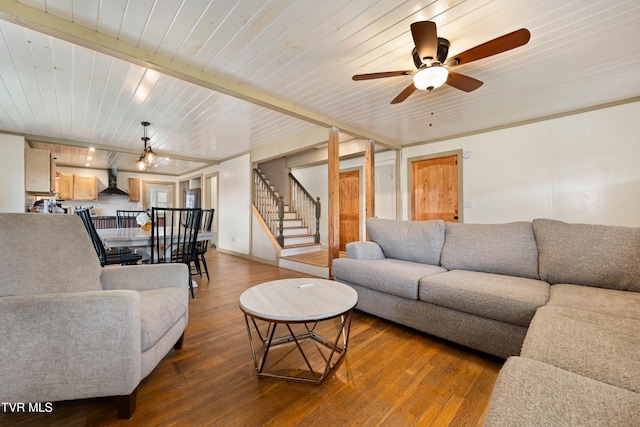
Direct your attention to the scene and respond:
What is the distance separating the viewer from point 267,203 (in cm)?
575

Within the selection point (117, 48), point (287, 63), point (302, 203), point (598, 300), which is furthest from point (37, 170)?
point (598, 300)

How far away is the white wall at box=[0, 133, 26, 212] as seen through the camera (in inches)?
161

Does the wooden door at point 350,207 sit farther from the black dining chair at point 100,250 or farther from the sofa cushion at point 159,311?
the sofa cushion at point 159,311

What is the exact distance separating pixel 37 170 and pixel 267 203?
13.2 ft

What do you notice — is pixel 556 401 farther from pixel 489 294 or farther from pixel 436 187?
pixel 436 187

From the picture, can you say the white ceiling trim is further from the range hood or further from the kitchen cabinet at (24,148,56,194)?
the range hood

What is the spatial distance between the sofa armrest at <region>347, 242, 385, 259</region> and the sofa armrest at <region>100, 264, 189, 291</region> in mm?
1660

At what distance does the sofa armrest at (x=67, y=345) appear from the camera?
1118 millimetres

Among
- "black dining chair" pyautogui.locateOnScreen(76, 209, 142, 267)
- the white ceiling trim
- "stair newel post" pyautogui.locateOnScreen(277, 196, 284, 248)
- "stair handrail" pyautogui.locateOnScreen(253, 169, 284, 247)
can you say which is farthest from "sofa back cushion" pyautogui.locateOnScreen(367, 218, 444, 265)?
"black dining chair" pyautogui.locateOnScreen(76, 209, 142, 267)

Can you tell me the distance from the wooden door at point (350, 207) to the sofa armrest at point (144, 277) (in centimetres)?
441

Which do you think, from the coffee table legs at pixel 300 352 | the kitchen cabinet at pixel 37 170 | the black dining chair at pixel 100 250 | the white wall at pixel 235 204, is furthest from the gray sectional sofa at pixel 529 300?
the kitchen cabinet at pixel 37 170

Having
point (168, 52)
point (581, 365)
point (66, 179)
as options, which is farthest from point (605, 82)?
point (66, 179)

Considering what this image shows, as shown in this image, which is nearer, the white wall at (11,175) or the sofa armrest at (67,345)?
the sofa armrest at (67,345)

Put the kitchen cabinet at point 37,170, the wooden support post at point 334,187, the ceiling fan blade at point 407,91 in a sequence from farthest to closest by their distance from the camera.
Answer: the kitchen cabinet at point 37,170 < the wooden support post at point 334,187 < the ceiling fan blade at point 407,91
